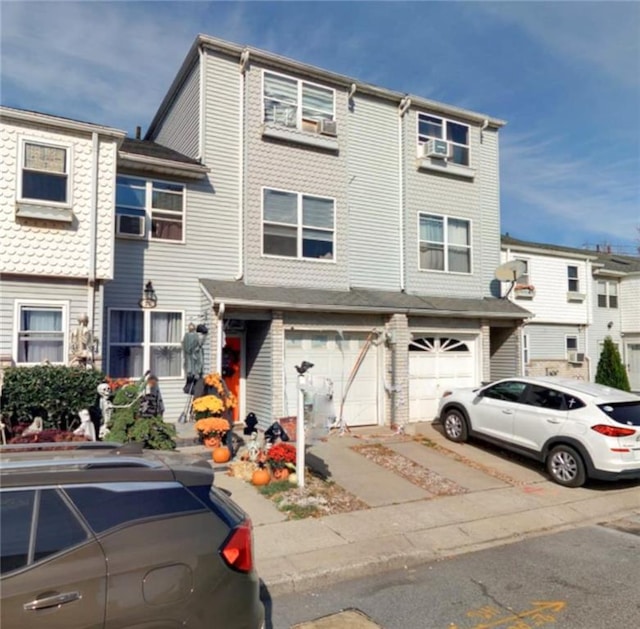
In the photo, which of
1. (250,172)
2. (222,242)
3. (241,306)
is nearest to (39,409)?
(241,306)

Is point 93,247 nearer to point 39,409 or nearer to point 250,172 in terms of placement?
point 39,409

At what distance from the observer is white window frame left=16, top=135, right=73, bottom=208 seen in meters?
9.77

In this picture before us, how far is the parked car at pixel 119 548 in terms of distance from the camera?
263 centimetres

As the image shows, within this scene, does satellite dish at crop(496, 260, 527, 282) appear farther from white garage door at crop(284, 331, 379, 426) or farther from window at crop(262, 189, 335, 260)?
window at crop(262, 189, 335, 260)

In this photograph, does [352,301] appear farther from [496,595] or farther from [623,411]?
[496,595]

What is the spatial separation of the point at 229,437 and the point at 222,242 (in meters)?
4.84

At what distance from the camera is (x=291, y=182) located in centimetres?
1324

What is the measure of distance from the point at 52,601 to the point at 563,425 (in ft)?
29.6

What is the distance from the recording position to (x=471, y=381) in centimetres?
1531

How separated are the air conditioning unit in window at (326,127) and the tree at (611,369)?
50.9ft

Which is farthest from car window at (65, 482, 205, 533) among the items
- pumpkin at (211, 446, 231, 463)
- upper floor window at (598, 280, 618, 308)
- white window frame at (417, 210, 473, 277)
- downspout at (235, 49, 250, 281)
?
upper floor window at (598, 280, 618, 308)

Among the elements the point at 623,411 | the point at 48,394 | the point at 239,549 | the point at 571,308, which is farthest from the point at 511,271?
the point at 239,549

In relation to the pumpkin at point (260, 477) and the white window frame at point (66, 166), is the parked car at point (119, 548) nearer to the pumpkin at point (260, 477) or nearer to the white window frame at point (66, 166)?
the pumpkin at point (260, 477)

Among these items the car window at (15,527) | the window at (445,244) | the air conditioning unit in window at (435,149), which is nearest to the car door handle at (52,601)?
the car window at (15,527)
